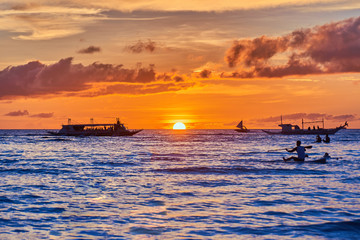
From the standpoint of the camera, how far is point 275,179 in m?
28.5

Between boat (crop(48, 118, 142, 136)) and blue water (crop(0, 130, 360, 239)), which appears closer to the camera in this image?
blue water (crop(0, 130, 360, 239))

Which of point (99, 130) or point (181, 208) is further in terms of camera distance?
point (99, 130)

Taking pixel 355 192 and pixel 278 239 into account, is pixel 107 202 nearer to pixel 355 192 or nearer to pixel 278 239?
pixel 278 239

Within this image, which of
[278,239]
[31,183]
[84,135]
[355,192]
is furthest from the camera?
[84,135]

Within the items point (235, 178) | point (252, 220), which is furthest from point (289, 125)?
point (252, 220)

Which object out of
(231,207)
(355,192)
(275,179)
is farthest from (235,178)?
(231,207)

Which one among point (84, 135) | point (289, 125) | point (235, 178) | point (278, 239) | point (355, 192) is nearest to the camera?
point (278, 239)

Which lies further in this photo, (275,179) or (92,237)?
(275,179)

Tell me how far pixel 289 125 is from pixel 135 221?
192 meters

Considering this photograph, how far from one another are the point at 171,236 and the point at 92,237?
2.60 metres

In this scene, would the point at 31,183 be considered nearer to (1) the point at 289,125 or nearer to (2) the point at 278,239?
(2) the point at 278,239

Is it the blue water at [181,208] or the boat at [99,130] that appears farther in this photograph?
the boat at [99,130]

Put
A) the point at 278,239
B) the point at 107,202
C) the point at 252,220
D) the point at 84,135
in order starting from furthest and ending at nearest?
the point at 84,135 < the point at 107,202 < the point at 252,220 < the point at 278,239

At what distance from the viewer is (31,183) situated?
2709 centimetres
